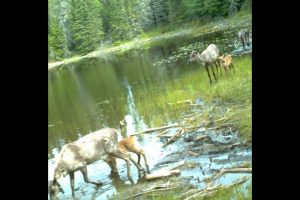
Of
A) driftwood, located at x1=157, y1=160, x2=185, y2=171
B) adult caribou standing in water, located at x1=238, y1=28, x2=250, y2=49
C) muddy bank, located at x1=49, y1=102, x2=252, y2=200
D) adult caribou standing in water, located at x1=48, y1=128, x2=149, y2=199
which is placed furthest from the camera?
adult caribou standing in water, located at x1=238, y1=28, x2=250, y2=49

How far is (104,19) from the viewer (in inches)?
141

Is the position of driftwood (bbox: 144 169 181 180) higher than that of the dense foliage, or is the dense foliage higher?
the dense foliage

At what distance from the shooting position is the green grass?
12.3ft

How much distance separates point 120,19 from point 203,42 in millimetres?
627

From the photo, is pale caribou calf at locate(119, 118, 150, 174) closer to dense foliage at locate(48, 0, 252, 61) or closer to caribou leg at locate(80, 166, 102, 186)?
caribou leg at locate(80, 166, 102, 186)

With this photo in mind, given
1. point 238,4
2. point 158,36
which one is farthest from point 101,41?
point 238,4

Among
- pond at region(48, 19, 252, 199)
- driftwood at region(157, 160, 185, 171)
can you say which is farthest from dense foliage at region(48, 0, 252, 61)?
driftwood at region(157, 160, 185, 171)

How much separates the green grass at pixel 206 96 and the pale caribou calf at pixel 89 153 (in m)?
0.30

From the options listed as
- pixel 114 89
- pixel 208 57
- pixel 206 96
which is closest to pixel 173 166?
pixel 206 96

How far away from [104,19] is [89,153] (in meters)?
0.91

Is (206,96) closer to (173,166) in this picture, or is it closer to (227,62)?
(227,62)

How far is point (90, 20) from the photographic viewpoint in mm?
3557

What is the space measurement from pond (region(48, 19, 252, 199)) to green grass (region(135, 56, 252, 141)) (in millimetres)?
15
